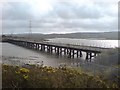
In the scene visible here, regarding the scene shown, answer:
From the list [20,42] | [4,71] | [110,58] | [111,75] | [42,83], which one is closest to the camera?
[42,83]

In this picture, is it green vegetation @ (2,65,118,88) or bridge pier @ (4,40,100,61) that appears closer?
green vegetation @ (2,65,118,88)

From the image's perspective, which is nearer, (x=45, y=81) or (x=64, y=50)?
(x=45, y=81)

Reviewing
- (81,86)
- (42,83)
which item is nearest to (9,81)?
(42,83)

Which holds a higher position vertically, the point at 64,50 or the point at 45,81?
the point at 45,81

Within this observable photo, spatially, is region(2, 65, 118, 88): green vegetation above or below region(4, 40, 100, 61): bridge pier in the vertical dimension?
above

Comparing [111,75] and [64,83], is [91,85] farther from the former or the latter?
[111,75]

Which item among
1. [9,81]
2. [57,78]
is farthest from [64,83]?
[9,81]

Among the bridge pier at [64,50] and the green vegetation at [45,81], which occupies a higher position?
the green vegetation at [45,81]

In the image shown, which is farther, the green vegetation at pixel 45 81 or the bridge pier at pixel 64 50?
the bridge pier at pixel 64 50

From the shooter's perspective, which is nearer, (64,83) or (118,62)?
(64,83)

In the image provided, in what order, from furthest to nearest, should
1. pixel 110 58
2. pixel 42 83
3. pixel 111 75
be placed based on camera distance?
pixel 110 58 < pixel 111 75 < pixel 42 83
